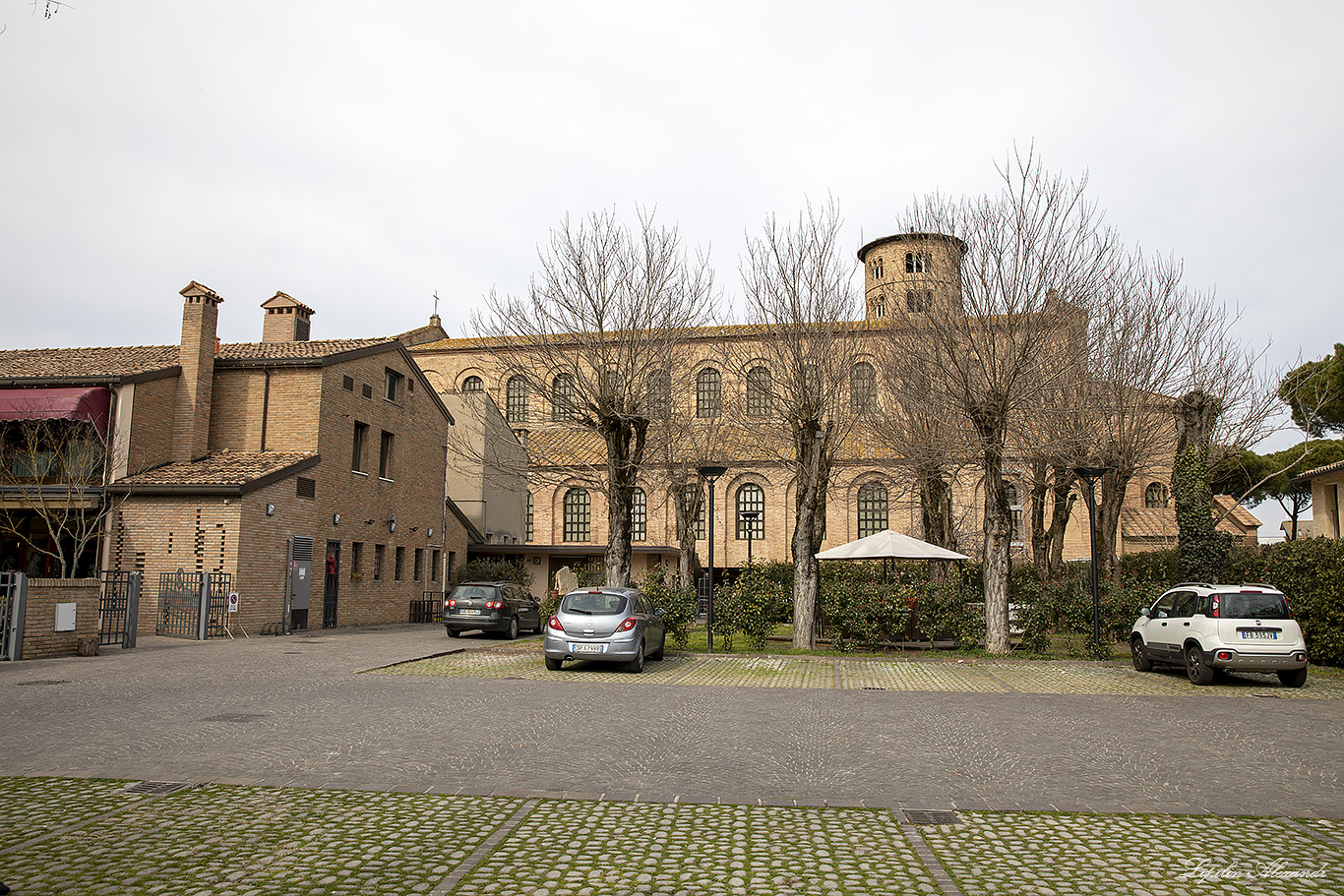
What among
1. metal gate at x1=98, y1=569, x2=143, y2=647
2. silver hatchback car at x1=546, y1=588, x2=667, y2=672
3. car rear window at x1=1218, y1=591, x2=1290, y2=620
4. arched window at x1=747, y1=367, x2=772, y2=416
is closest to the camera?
car rear window at x1=1218, y1=591, x2=1290, y2=620

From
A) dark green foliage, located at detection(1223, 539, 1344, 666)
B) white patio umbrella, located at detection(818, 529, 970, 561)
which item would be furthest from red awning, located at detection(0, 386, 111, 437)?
dark green foliage, located at detection(1223, 539, 1344, 666)

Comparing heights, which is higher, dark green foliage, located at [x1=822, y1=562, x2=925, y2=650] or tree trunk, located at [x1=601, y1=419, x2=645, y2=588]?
tree trunk, located at [x1=601, y1=419, x2=645, y2=588]

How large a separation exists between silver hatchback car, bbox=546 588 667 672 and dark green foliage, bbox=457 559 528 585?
19.0 meters

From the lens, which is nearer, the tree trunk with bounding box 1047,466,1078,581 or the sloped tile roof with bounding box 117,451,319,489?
the sloped tile roof with bounding box 117,451,319,489

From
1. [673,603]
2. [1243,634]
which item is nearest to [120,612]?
[673,603]

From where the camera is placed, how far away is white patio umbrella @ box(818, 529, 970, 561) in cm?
2070

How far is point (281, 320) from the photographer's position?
1237 inches

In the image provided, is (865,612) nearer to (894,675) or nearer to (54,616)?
(894,675)

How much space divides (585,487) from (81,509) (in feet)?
91.6

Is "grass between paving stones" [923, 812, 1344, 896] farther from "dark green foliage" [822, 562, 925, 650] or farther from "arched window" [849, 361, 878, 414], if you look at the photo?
"arched window" [849, 361, 878, 414]

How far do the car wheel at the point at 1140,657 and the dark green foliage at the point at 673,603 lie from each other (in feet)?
27.3

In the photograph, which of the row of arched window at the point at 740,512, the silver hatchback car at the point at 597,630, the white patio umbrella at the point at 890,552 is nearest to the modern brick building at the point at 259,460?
the silver hatchback car at the point at 597,630

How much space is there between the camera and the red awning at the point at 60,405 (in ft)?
71.1

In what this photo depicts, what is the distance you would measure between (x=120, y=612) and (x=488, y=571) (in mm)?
16351
